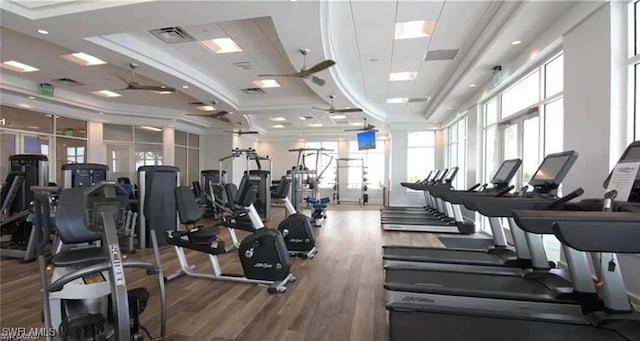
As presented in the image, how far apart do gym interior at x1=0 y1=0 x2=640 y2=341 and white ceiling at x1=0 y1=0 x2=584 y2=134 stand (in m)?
0.04

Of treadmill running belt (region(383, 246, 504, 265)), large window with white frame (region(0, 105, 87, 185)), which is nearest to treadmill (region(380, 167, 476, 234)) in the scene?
treadmill running belt (region(383, 246, 504, 265))

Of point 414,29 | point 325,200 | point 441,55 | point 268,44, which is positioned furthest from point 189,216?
point 325,200

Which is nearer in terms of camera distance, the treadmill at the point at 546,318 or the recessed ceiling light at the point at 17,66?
the treadmill at the point at 546,318

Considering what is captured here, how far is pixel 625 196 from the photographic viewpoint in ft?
6.31

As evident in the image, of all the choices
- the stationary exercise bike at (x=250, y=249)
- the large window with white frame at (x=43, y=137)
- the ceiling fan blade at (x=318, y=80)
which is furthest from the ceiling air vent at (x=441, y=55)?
the large window with white frame at (x=43, y=137)

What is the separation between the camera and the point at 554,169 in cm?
299

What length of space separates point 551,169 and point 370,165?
1216cm

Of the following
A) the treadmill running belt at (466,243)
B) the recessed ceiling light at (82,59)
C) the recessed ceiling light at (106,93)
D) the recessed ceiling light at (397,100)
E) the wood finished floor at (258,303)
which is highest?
the recessed ceiling light at (82,59)

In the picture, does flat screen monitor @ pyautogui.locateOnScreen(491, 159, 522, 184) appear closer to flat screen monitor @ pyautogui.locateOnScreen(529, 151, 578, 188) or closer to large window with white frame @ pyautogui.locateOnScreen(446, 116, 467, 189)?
flat screen monitor @ pyautogui.locateOnScreen(529, 151, 578, 188)

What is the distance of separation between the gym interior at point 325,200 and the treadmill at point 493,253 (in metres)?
0.03

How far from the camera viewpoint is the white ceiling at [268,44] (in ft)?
13.1

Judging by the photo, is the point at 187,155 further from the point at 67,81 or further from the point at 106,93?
the point at 67,81

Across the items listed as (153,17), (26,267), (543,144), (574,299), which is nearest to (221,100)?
(153,17)

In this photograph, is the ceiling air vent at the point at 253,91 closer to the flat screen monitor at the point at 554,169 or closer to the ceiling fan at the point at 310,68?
the ceiling fan at the point at 310,68
